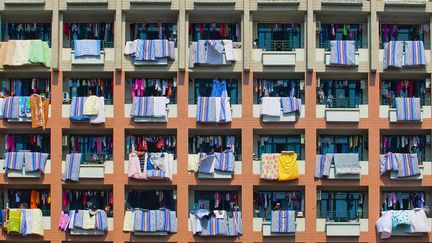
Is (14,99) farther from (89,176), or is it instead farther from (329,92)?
(329,92)

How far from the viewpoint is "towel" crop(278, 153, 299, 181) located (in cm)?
4759

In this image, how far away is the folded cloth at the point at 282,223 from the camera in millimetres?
47281

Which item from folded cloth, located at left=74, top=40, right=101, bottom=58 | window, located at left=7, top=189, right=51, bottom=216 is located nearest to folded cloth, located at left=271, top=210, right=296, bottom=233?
window, located at left=7, top=189, right=51, bottom=216

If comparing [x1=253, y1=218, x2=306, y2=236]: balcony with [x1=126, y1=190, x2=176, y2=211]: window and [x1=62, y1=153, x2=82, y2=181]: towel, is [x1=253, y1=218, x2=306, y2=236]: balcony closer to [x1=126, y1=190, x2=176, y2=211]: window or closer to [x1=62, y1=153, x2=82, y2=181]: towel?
[x1=126, y1=190, x2=176, y2=211]: window

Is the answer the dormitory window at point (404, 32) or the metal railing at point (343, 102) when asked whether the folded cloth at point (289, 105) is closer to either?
the metal railing at point (343, 102)

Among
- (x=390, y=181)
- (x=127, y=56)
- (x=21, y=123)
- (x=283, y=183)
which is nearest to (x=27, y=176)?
(x=21, y=123)

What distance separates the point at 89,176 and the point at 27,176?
2.72 m

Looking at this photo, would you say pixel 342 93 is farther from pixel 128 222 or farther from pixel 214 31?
pixel 128 222

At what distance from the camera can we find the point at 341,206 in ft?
160

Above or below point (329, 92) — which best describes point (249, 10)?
above

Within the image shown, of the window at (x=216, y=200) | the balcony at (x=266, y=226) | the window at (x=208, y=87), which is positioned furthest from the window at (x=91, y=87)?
the balcony at (x=266, y=226)

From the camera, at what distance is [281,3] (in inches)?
1893

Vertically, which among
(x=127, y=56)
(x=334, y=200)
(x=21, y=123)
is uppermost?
(x=127, y=56)

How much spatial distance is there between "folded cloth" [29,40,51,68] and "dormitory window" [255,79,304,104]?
9325mm
